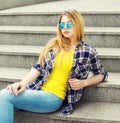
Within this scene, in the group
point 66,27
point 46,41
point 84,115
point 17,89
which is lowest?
point 84,115

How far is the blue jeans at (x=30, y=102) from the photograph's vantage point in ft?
8.62

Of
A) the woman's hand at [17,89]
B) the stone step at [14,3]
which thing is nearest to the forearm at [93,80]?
the woman's hand at [17,89]

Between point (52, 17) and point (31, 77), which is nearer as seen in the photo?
point (31, 77)

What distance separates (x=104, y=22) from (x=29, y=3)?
1.85m

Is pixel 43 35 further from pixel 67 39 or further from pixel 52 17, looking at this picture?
pixel 67 39

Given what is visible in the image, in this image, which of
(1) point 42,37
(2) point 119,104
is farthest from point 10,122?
(1) point 42,37

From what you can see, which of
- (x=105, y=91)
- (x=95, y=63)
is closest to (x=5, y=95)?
(x=95, y=63)

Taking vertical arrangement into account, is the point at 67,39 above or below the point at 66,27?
below

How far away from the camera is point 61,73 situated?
278 cm

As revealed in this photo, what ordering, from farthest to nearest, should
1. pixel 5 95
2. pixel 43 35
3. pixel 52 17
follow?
1. pixel 52 17
2. pixel 43 35
3. pixel 5 95

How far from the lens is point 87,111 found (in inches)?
111

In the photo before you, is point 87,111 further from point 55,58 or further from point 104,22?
point 104,22

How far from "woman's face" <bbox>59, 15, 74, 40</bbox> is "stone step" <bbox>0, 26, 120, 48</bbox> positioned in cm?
86

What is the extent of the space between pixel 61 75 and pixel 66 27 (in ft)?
1.23
